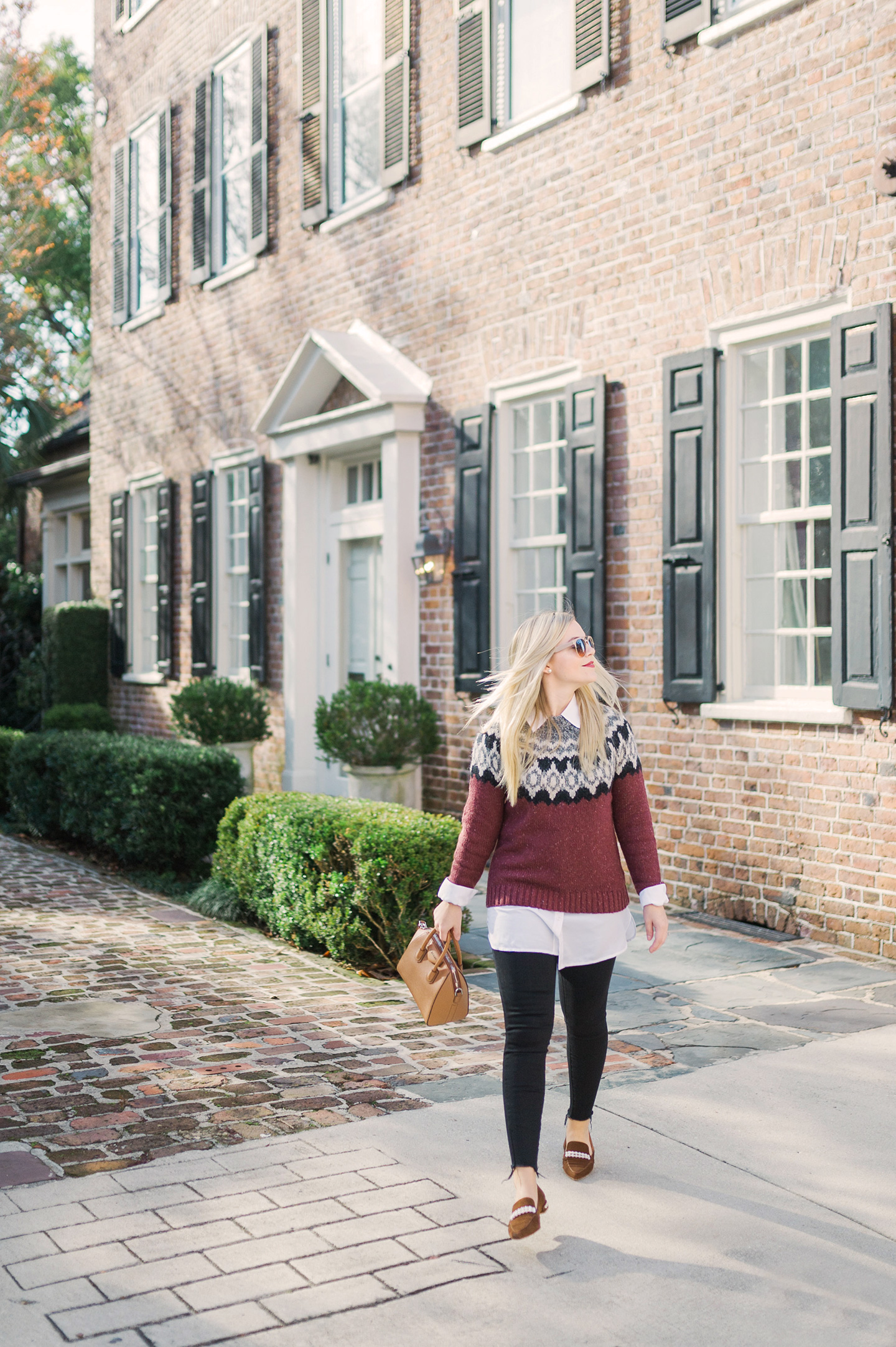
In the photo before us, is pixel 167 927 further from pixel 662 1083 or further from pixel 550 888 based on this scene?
pixel 550 888

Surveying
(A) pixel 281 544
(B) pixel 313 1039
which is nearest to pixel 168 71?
(A) pixel 281 544

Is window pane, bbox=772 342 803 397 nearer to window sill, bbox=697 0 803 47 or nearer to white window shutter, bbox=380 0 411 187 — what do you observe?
window sill, bbox=697 0 803 47

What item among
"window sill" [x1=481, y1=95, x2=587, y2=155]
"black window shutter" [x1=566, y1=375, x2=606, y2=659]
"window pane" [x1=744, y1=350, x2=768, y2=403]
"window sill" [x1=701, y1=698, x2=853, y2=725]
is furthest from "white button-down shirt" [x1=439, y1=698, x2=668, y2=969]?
"window sill" [x1=481, y1=95, x2=587, y2=155]

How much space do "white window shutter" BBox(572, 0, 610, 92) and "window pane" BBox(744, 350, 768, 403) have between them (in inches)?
86.4

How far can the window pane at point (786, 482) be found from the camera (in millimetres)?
7426

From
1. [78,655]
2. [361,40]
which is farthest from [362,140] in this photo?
[78,655]

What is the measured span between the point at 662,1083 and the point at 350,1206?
152 cm

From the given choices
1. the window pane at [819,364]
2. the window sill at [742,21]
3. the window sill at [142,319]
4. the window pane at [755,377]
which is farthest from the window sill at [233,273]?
the window pane at [819,364]

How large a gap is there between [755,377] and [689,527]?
0.91 meters

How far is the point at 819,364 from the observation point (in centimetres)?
723

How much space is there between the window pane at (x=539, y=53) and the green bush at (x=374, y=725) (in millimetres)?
4125

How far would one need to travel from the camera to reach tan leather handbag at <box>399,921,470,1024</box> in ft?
12.4

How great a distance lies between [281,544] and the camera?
1253 centimetres

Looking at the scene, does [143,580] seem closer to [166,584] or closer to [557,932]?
[166,584]
